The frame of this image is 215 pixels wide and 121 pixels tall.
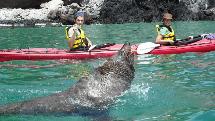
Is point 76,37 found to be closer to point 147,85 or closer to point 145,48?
point 145,48

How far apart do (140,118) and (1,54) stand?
29.0ft

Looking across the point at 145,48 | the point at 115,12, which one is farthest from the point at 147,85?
the point at 115,12

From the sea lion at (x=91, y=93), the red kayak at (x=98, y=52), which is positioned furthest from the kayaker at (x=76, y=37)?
the sea lion at (x=91, y=93)

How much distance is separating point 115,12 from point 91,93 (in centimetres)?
3811

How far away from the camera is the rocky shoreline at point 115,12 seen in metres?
42.0

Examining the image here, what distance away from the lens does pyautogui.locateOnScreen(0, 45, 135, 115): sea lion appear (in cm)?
529

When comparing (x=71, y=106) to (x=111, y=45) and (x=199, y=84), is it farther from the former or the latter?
(x=111, y=45)

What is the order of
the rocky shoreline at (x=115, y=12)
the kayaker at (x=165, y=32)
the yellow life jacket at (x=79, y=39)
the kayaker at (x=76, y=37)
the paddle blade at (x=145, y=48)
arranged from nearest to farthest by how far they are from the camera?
the kayaker at (x=76, y=37) → the yellow life jacket at (x=79, y=39) → the paddle blade at (x=145, y=48) → the kayaker at (x=165, y=32) → the rocky shoreline at (x=115, y=12)

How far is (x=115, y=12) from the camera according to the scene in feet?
142

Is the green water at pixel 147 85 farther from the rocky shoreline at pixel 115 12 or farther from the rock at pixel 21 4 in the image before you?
the rock at pixel 21 4

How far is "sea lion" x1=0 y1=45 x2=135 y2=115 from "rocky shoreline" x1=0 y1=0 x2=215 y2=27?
3508 cm

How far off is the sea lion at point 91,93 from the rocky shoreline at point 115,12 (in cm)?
3508

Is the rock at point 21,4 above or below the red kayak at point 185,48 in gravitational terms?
above

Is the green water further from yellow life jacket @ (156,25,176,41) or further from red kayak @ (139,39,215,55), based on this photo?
yellow life jacket @ (156,25,176,41)
